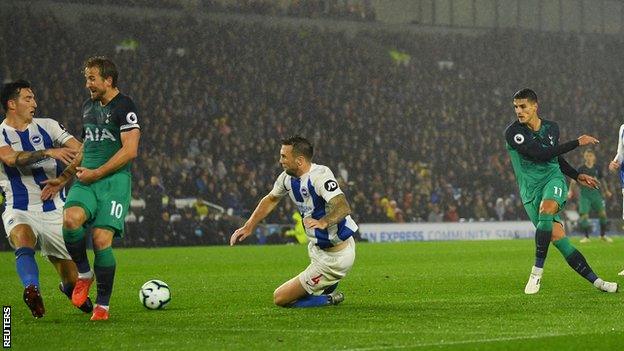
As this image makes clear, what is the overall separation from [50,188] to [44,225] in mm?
326

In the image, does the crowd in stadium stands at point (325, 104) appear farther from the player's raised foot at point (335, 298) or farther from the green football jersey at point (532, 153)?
the player's raised foot at point (335, 298)

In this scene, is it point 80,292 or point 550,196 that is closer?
point 80,292

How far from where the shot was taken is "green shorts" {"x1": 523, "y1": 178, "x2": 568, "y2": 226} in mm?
11836

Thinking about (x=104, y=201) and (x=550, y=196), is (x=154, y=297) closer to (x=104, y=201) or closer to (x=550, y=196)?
(x=104, y=201)

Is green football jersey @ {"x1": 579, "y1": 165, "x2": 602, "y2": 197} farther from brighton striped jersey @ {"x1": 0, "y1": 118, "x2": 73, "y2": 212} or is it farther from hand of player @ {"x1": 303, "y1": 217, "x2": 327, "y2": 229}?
brighton striped jersey @ {"x1": 0, "y1": 118, "x2": 73, "y2": 212}

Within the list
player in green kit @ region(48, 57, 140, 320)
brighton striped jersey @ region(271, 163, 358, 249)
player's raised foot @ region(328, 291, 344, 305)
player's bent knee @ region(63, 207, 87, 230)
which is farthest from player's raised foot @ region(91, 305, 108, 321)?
player's raised foot @ region(328, 291, 344, 305)

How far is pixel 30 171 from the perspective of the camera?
9961 millimetres

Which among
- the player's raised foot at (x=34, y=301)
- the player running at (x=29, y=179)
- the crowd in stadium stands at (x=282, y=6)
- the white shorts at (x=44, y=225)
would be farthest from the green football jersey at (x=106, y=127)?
the crowd in stadium stands at (x=282, y=6)

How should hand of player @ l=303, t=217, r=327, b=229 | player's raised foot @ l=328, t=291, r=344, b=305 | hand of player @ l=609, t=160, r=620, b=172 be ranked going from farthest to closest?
hand of player @ l=609, t=160, r=620, b=172 < player's raised foot @ l=328, t=291, r=344, b=305 < hand of player @ l=303, t=217, r=327, b=229

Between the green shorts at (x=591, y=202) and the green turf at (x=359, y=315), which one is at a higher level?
the green turf at (x=359, y=315)

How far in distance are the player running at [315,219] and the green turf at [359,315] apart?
0.28m

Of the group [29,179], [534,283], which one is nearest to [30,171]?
[29,179]

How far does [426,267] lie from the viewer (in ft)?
58.5

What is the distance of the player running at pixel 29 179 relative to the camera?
32.0 ft
